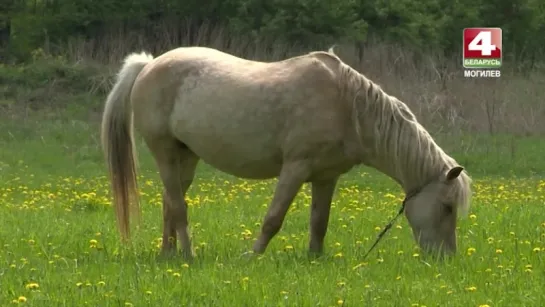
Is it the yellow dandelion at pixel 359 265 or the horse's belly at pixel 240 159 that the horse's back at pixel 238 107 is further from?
the yellow dandelion at pixel 359 265

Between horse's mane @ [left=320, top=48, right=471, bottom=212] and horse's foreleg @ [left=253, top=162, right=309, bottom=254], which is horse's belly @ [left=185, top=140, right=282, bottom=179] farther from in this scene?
horse's mane @ [left=320, top=48, right=471, bottom=212]

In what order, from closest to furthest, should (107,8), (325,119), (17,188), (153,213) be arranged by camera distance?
(325,119) < (153,213) < (17,188) < (107,8)

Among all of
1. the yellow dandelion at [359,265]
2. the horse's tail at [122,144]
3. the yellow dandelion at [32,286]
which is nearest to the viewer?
the yellow dandelion at [32,286]

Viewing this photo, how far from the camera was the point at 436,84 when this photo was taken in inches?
971

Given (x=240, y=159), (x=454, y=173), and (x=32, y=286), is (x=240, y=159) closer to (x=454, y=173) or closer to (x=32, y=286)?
(x=454, y=173)

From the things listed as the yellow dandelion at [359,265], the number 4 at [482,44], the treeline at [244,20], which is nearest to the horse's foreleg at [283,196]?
the yellow dandelion at [359,265]

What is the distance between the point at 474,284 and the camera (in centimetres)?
651

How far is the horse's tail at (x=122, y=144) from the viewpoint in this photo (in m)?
8.96

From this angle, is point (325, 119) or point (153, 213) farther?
point (153, 213)

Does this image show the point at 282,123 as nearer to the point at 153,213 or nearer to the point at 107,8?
the point at 153,213

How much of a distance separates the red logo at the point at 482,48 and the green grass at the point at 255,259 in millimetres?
13098

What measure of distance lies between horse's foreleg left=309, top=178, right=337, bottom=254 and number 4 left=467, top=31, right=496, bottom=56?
2412 centimetres

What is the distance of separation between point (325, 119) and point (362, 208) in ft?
13.1

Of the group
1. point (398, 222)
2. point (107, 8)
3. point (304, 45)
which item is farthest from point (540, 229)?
point (107, 8)
